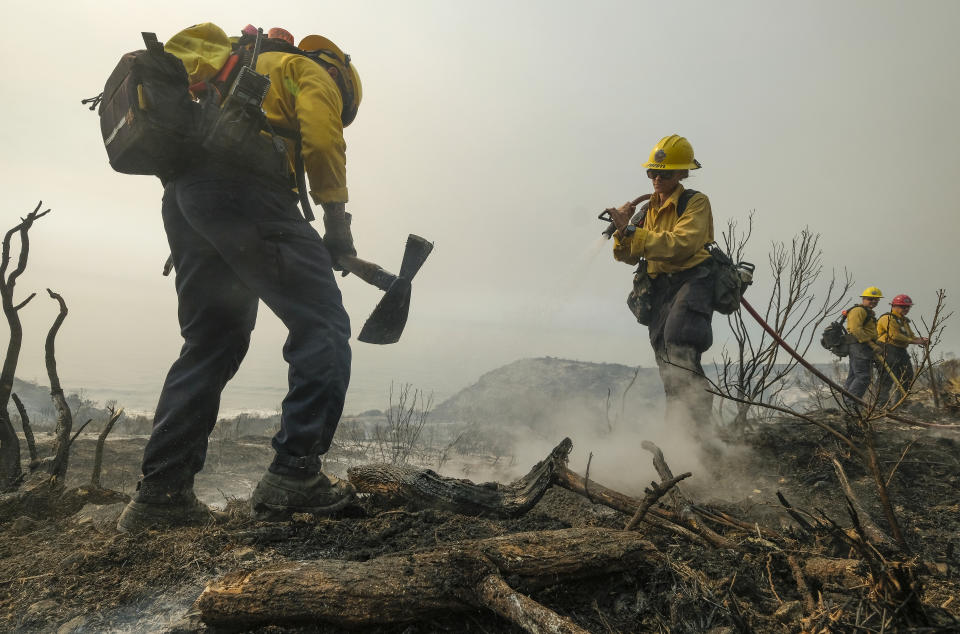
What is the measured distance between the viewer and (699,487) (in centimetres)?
328

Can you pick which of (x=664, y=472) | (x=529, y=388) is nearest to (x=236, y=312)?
(x=664, y=472)

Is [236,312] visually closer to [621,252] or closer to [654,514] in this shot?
[654,514]

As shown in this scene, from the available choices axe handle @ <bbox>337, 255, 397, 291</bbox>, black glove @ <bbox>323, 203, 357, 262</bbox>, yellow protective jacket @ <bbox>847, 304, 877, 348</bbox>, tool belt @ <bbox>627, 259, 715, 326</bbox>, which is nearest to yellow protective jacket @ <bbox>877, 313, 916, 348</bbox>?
yellow protective jacket @ <bbox>847, 304, 877, 348</bbox>

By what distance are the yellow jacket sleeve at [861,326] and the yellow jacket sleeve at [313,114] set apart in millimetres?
9219

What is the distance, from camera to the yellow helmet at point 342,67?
244 cm

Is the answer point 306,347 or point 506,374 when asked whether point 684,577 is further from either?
point 506,374

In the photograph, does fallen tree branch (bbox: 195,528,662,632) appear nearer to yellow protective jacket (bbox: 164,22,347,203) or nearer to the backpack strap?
yellow protective jacket (bbox: 164,22,347,203)

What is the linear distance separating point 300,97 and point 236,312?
3.41 feet

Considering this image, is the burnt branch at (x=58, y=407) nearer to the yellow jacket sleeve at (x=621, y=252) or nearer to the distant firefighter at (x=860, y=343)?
the yellow jacket sleeve at (x=621, y=252)

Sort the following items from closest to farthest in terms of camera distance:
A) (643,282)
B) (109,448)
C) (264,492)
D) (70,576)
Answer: (70,576) → (264,492) → (643,282) → (109,448)

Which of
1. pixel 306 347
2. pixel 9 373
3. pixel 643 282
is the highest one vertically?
pixel 643 282

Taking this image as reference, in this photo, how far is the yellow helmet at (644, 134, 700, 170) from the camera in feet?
13.0

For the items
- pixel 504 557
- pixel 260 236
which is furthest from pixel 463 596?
pixel 260 236

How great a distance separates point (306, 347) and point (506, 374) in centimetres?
3545
